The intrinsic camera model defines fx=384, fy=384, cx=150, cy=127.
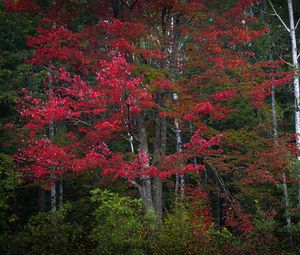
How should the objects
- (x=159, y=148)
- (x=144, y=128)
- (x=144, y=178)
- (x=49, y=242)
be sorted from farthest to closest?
(x=159, y=148)
(x=144, y=128)
(x=144, y=178)
(x=49, y=242)

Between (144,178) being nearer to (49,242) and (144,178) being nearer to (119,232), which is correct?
(119,232)

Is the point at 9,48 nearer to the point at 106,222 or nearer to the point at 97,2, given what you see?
the point at 97,2

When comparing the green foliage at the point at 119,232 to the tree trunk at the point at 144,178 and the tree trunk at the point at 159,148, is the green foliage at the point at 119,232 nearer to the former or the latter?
the tree trunk at the point at 144,178

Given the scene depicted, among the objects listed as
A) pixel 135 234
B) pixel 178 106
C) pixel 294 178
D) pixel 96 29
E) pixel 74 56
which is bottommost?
pixel 135 234

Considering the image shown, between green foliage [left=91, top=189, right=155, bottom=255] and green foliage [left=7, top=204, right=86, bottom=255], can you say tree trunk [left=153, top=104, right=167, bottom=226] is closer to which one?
green foliage [left=7, top=204, right=86, bottom=255]

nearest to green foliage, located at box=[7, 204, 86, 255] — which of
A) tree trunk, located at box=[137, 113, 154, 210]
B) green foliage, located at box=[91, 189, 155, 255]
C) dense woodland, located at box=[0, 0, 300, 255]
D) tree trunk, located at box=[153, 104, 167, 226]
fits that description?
dense woodland, located at box=[0, 0, 300, 255]

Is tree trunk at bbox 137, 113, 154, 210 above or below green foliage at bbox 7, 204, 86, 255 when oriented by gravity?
above

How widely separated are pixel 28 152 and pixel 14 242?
8.98 ft

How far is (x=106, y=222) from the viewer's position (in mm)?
10047

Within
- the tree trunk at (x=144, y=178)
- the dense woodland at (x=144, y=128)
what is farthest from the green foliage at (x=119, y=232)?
the tree trunk at (x=144, y=178)

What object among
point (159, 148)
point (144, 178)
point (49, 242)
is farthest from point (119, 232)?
point (159, 148)

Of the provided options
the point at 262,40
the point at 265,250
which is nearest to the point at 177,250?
the point at 265,250

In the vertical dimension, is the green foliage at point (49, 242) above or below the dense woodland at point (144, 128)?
below

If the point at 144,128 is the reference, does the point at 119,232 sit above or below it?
below
